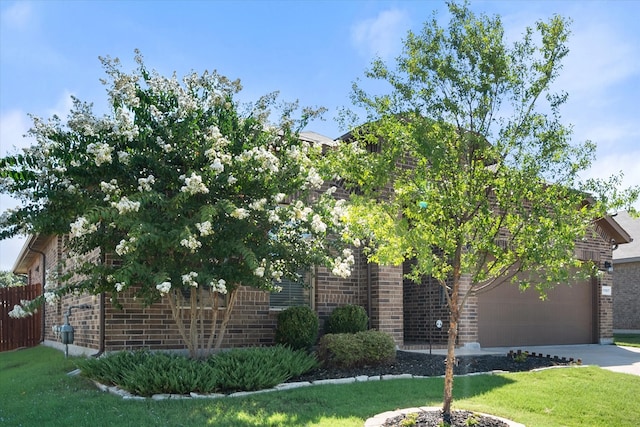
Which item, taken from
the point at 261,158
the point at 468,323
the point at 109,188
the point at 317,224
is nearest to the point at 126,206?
the point at 109,188

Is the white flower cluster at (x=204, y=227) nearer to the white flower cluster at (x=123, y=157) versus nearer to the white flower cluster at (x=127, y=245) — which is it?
the white flower cluster at (x=127, y=245)

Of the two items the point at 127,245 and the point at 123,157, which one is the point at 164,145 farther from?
the point at 127,245

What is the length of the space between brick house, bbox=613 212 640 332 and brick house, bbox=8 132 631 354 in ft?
20.5

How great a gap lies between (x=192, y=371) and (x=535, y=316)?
37.0ft

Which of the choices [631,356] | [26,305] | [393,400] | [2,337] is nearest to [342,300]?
[393,400]

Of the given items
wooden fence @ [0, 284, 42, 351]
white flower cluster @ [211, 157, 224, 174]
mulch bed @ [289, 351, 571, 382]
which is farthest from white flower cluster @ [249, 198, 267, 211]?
wooden fence @ [0, 284, 42, 351]

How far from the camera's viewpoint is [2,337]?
18953 mm

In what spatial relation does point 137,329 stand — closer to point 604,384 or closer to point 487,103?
point 487,103

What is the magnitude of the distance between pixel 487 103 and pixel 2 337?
17580mm

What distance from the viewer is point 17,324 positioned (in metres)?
19.2

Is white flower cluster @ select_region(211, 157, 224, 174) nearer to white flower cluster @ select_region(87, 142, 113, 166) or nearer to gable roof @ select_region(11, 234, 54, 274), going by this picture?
white flower cluster @ select_region(87, 142, 113, 166)

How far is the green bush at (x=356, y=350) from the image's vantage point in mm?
10195

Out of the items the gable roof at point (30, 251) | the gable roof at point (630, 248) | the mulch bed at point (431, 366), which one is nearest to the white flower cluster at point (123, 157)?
the mulch bed at point (431, 366)

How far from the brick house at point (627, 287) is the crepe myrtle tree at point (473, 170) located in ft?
65.5
